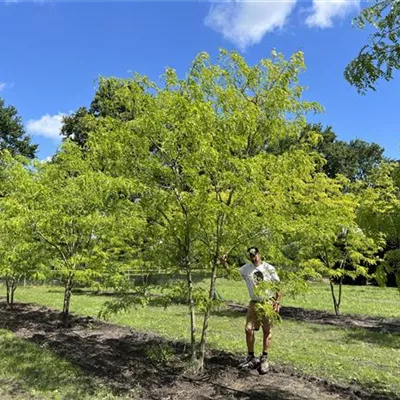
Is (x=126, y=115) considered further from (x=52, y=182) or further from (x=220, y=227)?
(x=52, y=182)

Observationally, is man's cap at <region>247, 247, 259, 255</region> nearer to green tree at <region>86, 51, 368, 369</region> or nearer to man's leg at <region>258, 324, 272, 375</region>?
green tree at <region>86, 51, 368, 369</region>

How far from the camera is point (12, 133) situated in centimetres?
3834

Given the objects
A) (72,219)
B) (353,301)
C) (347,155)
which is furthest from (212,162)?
(347,155)

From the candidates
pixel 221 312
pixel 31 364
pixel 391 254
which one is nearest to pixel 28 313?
pixel 221 312

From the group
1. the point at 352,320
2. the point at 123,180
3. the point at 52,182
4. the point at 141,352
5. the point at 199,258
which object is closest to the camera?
the point at 123,180

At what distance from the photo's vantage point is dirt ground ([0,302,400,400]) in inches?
190

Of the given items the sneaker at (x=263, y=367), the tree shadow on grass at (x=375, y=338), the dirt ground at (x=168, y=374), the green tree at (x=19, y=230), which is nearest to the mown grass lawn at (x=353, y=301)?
the tree shadow on grass at (x=375, y=338)

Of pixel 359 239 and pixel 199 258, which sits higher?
pixel 359 239

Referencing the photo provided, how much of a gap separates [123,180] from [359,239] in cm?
792

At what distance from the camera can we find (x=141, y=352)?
22.3 feet

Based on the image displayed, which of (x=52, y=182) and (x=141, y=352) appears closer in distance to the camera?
(x=141, y=352)

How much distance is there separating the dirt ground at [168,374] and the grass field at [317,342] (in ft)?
1.70

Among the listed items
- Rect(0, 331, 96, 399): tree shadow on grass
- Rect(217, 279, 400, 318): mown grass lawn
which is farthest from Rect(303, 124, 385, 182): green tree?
Rect(0, 331, 96, 399): tree shadow on grass

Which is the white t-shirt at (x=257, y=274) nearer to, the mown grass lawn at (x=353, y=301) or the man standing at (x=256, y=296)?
the man standing at (x=256, y=296)
